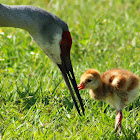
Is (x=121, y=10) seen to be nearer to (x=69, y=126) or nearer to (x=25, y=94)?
(x=25, y=94)

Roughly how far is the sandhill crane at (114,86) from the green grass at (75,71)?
0.17 m

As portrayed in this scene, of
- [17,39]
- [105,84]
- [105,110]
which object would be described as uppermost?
[17,39]

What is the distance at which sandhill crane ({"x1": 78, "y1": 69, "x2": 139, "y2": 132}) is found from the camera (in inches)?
169

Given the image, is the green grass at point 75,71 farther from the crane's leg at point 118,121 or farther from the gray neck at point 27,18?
the gray neck at point 27,18

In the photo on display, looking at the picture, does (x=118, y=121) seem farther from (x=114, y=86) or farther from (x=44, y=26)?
(x=44, y=26)

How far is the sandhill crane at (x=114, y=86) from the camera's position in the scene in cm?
Answer: 428

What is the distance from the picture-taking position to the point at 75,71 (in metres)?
5.44

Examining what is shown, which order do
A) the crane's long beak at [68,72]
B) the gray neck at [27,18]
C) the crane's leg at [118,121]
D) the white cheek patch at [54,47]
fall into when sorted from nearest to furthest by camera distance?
the crane's leg at [118,121], the gray neck at [27,18], the white cheek patch at [54,47], the crane's long beak at [68,72]

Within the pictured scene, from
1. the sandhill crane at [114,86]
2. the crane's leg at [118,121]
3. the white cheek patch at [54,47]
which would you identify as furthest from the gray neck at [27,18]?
the crane's leg at [118,121]

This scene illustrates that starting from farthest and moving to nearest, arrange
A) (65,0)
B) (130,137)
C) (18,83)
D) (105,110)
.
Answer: (65,0) < (18,83) < (105,110) < (130,137)

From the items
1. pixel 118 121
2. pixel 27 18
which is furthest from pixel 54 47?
pixel 118 121

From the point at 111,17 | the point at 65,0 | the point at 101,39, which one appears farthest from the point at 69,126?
the point at 65,0

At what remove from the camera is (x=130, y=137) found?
155 inches

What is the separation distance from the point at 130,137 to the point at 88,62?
1942mm
